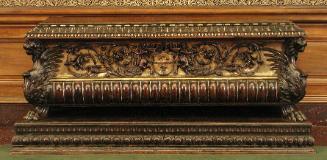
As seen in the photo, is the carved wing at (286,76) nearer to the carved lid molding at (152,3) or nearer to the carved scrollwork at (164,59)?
the carved scrollwork at (164,59)

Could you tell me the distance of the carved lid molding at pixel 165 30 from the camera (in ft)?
6.17

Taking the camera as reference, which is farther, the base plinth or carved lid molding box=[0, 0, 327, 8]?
carved lid molding box=[0, 0, 327, 8]

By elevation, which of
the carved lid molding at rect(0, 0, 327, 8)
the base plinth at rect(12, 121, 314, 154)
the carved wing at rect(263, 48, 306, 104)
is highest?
the carved lid molding at rect(0, 0, 327, 8)

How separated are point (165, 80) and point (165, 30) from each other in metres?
0.20

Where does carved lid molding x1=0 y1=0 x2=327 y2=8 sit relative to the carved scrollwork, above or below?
above

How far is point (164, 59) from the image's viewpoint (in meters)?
1.93

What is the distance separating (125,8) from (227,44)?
2.29 ft

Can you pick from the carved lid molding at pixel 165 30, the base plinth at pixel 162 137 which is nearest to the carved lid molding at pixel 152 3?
the carved lid molding at pixel 165 30

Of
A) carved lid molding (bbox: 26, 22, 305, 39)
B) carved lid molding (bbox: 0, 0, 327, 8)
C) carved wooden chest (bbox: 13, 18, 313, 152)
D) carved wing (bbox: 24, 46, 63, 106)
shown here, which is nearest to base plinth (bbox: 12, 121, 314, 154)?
carved wooden chest (bbox: 13, 18, 313, 152)

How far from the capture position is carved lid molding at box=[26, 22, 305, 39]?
1.88 meters

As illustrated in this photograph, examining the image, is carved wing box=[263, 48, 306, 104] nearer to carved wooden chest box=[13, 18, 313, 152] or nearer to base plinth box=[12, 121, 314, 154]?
carved wooden chest box=[13, 18, 313, 152]

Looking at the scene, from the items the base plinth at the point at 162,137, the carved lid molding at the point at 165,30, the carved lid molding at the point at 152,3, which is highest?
the carved lid molding at the point at 152,3

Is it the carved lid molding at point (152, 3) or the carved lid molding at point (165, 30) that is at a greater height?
the carved lid molding at point (152, 3)

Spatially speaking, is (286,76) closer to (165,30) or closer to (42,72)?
(165,30)
